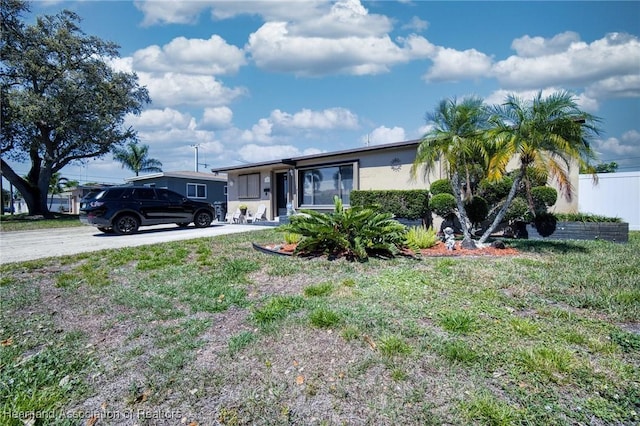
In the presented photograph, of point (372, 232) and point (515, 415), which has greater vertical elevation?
point (372, 232)

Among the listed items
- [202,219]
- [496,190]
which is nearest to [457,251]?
[496,190]

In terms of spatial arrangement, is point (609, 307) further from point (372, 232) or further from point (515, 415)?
point (372, 232)

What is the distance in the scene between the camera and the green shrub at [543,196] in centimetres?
867

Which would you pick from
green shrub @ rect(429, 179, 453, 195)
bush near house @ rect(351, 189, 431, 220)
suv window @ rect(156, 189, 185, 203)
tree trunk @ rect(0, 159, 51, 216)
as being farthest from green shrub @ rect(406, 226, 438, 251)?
tree trunk @ rect(0, 159, 51, 216)

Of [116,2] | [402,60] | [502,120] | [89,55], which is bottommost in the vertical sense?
[502,120]

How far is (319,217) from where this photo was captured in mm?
6098

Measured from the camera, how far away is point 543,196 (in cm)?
867

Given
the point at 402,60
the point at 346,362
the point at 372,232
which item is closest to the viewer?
the point at 346,362

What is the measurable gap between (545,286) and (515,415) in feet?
8.30

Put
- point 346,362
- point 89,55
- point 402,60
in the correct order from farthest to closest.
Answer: point 89,55 → point 402,60 → point 346,362

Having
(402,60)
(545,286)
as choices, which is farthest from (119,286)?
(402,60)

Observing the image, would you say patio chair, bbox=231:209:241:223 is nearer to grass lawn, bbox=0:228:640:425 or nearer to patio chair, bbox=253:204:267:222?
patio chair, bbox=253:204:267:222

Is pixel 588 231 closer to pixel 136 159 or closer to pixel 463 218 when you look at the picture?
pixel 463 218

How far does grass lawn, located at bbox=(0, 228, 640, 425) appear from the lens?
2.19m
